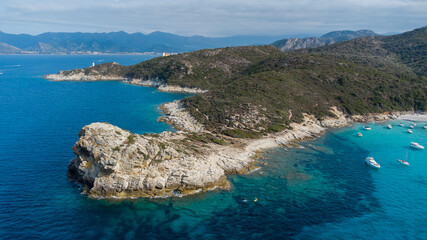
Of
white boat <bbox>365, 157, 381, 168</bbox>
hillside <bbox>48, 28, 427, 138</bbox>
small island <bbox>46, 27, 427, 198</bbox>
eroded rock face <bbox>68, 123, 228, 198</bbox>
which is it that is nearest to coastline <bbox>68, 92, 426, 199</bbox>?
eroded rock face <bbox>68, 123, 228, 198</bbox>

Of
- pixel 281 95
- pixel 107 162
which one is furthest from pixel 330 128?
pixel 107 162

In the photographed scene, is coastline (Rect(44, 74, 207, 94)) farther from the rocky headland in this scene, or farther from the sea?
the rocky headland

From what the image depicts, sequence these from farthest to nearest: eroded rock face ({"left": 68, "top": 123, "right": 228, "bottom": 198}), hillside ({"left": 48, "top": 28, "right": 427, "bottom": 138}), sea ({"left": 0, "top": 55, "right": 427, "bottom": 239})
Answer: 1. hillside ({"left": 48, "top": 28, "right": 427, "bottom": 138})
2. eroded rock face ({"left": 68, "top": 123, "right": 228, "bottom": 198})
3. sea ({"left": 0, "top": 55, "right": 427, "bottom": 239})

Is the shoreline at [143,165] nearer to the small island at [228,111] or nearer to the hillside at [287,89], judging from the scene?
the small island at [228,111]

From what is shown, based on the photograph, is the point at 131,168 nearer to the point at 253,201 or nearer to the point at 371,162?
the point at 253,201

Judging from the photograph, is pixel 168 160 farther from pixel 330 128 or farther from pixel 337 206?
pixel 330 128

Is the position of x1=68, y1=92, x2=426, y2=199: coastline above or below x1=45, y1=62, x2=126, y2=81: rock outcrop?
below

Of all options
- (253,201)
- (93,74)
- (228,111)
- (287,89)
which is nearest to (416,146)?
(287,89)
